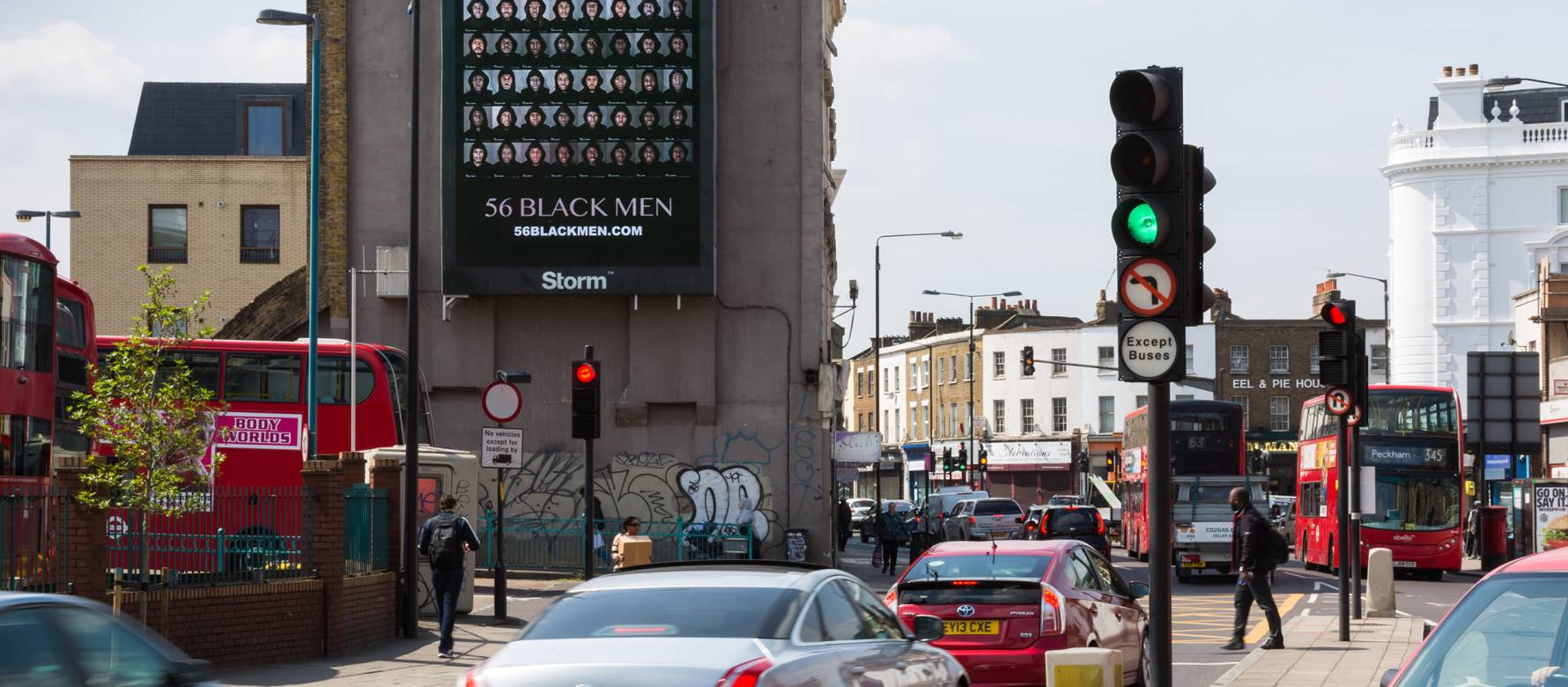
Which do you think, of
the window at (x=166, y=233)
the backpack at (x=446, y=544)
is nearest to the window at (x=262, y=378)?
the backpack at (x=446, y=544)

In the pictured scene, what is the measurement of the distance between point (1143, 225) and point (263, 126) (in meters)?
51.1

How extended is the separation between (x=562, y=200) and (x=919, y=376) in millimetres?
59105

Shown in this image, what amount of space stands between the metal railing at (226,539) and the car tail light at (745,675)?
10180 mm

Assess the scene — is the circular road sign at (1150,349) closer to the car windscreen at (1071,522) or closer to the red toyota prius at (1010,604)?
the red toyota prius at (1010,604)

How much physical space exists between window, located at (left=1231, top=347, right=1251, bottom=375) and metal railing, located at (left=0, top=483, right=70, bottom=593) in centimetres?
7042

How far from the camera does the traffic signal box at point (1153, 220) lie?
885 cm

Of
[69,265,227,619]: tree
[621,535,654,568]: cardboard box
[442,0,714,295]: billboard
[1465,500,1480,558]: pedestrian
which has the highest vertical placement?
[442,0,714,295]: billboard

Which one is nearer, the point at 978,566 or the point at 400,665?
the point at 978,566

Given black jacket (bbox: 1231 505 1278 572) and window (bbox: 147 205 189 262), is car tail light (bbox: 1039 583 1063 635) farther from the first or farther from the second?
window (bbox: 147 205 189 262)

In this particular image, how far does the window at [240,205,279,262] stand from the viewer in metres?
53.0

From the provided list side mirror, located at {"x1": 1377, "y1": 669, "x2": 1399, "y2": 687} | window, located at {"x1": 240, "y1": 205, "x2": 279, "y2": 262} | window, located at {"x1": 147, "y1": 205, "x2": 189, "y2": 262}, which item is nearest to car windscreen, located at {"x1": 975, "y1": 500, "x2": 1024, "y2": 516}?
window, located at {"x1": 240, "y1": 205, "x2": 279, "y2": 262}

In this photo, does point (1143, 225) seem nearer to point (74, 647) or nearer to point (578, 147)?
point (74, 647)

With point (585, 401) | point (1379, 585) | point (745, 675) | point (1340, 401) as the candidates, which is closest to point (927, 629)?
point (745, 675)

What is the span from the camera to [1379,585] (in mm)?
23000
